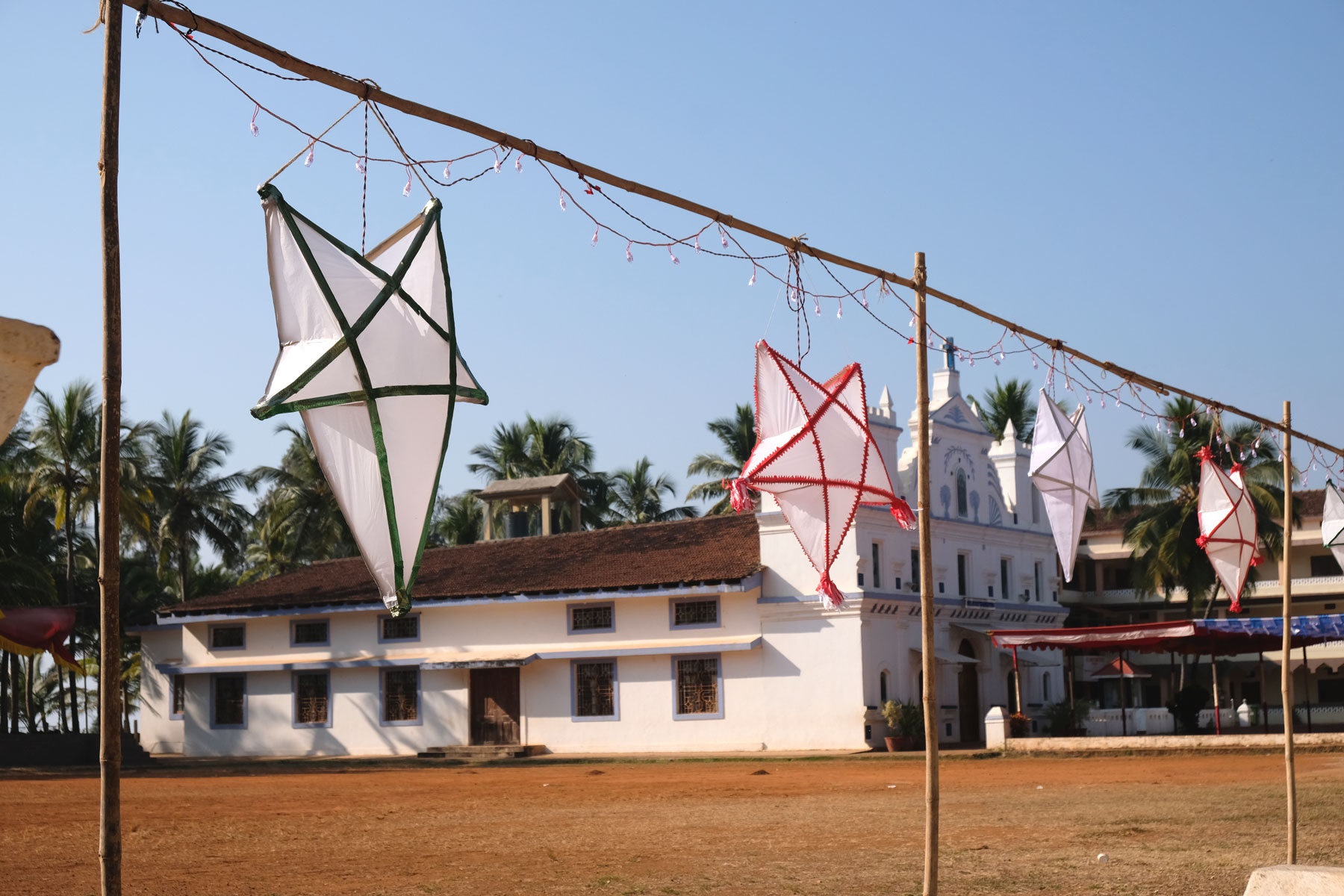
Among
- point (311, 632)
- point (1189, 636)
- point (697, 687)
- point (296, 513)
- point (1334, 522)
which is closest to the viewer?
point (1334, 522)

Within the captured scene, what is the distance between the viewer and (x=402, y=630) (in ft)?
119

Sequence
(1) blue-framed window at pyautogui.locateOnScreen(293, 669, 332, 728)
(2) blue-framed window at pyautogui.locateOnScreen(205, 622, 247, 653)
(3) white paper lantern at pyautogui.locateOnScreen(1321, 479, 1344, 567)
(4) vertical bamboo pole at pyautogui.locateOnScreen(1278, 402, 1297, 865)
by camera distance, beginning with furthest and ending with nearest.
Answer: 1. (2) blue-framed window at pyautogui.locateOnScreen(205, 622, 247, 653)
2. (1) blue-framed window at pyautogui.locateOnScreen(293, 669, 332, 728)
3. (3) white paper lantern at pyautogui.locateOnScreen(1321, 479, 1344, 567)
4. (4) vertical bamboo pole at pyautogui.locateOnScreen(1278, 402, 1297, 865)

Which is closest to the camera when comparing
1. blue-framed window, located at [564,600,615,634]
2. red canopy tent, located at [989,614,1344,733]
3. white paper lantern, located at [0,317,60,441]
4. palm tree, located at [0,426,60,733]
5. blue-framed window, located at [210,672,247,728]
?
white paper lantern, located at [0,317,60,441]

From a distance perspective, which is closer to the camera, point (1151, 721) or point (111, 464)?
point (111, 464)

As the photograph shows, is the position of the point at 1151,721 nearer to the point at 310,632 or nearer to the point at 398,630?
the point at 398,630

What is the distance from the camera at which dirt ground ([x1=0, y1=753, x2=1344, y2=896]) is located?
33.2 ft

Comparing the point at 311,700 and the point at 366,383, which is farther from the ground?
the point at 366,383

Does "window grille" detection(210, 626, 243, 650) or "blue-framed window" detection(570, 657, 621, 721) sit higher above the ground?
"window grille" detection(210, 626, 243, 650)

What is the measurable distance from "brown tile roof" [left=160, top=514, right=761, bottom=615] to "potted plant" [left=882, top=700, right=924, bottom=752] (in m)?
4.42

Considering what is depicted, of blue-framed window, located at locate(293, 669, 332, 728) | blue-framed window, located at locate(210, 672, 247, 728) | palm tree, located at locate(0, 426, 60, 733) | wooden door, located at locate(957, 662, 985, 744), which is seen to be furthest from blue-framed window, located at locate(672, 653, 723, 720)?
palm tree, located at locate(0, 426, 60, 733)

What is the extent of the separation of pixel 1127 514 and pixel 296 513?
29.6 meters

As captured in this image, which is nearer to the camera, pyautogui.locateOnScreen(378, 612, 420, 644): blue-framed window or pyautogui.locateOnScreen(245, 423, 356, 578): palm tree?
pyautogui.locateOnScreen(378, 612, 420, 644): blue-framed window

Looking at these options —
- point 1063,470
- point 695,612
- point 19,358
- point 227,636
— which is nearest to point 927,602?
point 1063,470

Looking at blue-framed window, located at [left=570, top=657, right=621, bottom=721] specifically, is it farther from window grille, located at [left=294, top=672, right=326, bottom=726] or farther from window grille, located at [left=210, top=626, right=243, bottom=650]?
window grille, located at [left=210, top=626, right=243, bottom=650]
